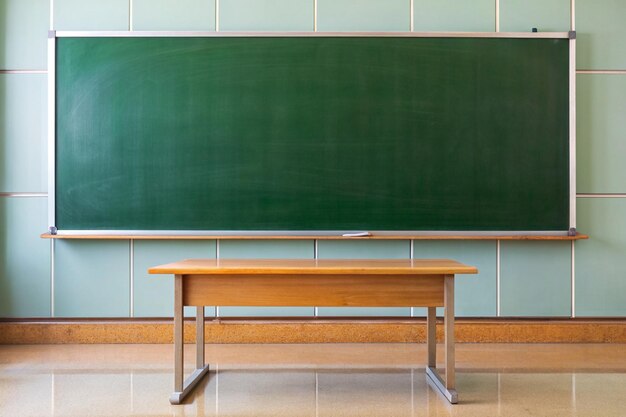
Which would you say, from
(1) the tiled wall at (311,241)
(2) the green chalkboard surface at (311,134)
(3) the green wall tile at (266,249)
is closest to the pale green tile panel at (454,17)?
(1) the tiled wall at (311,241)

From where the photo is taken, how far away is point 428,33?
3857 mm

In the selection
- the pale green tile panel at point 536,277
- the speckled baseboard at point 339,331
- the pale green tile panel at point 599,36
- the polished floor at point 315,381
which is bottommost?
the polished floor at point 315,381

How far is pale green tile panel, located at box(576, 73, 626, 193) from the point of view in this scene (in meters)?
3.92

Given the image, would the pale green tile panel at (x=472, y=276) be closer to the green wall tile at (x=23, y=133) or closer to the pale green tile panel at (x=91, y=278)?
the pale green tile panel at (x=91, y=278)

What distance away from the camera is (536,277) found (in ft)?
12.9

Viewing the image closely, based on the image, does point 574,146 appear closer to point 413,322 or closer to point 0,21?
point 413,322

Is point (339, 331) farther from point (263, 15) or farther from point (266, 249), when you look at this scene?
point (263, 15)

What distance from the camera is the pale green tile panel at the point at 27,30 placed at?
3914mm

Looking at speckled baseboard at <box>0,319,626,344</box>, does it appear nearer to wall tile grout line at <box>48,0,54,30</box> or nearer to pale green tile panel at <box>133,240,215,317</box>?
pale green tile panel at <box>133,240,215,317</box>

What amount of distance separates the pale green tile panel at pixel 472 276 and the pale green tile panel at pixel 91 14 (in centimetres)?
269

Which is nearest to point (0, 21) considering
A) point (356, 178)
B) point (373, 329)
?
point (356, 178)

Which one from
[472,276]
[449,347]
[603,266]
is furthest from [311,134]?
[603,266]

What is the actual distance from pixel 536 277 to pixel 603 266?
0.50 m

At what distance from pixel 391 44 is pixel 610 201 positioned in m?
1.96
